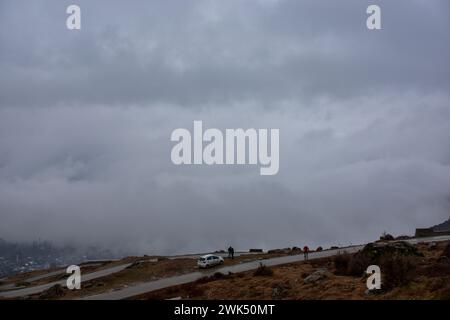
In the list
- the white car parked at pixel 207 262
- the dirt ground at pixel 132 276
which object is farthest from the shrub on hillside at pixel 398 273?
the white car parked at pixel 207 262

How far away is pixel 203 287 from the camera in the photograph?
1356 inches

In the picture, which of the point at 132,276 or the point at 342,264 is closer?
the point at 342,264

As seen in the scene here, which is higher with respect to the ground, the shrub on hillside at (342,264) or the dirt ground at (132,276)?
the shrub on hillside at (342,264)

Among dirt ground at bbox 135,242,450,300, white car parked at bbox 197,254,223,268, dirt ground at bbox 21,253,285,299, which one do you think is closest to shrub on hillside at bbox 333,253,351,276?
dirt ground at bbox 135,242,450,300

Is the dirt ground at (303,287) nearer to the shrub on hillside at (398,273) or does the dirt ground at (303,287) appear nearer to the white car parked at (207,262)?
the shrub on hillside at (398,273)

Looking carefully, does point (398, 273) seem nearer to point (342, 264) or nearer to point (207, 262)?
point (342, 264)

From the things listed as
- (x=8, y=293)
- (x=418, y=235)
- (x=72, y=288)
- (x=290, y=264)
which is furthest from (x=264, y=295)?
(x=418, y=235)

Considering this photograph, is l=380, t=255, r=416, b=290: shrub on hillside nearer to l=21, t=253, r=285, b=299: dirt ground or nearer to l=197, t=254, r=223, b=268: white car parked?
l=21, t=253, r=285, b=299: dirt ground

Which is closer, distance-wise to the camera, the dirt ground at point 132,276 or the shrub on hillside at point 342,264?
the shrub on hillside at point 342,264

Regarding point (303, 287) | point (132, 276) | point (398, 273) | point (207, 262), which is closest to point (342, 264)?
point (303, 287)

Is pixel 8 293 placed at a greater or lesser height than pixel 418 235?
lesser

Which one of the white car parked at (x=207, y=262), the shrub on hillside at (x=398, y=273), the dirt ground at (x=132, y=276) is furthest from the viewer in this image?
the white car parked at (x=207, y=262)
